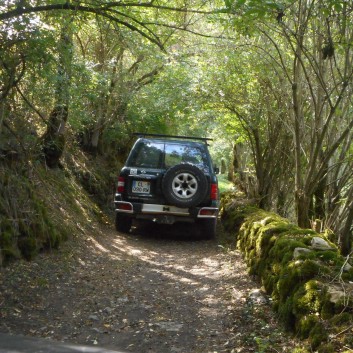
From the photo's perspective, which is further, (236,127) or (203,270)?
(236,127)

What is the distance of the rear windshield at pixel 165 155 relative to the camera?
1098 centimetres

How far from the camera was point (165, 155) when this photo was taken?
36.5 ft

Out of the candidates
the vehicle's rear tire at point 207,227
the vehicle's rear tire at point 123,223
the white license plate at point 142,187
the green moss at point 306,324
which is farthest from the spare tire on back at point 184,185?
the green moss at point 306,324

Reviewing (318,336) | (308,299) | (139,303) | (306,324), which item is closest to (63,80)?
(139,303)

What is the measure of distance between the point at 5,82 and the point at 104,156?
9801mm

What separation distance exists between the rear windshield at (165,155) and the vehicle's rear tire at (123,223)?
3.80ft

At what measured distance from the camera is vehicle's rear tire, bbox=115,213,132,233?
36.7ft

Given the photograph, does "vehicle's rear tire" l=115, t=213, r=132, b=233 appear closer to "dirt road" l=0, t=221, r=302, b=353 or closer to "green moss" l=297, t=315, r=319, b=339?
"dirt road" l=0, t=221, r=302, b=353

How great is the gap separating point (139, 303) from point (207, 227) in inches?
195

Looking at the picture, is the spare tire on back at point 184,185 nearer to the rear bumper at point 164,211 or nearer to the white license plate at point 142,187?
the rear bumper at point 164,211

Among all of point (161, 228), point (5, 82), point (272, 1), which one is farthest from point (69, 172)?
point (272, 1)

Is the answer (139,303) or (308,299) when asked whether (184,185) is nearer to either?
(139,303)

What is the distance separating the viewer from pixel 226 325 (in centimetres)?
559

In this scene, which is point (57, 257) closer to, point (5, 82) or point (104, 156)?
point (5, 82)
